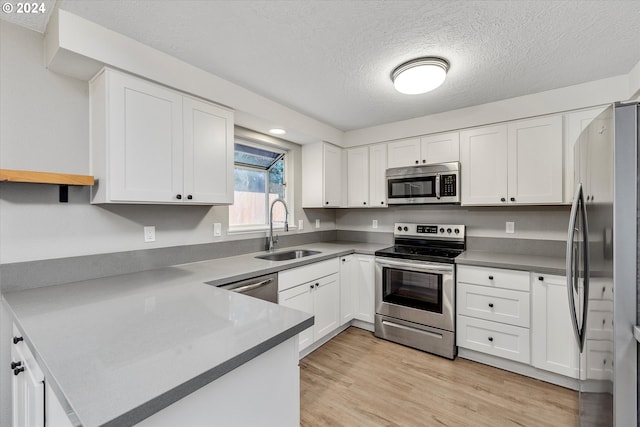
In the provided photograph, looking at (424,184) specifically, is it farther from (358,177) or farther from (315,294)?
(315,294)

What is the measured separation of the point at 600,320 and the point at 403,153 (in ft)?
7.78

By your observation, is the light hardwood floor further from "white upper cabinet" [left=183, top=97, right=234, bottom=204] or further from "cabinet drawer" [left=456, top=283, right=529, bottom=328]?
"white upper cabinet" [left=183, top=97, right=234, bottom=204]

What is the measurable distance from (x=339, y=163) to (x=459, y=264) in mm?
1845

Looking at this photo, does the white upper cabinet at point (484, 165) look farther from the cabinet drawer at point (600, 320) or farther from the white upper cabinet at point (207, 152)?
the white upper cabinet at point (207, 152)

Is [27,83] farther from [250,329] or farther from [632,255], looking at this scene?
[632,255]

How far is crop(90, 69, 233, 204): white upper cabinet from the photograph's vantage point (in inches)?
62.6

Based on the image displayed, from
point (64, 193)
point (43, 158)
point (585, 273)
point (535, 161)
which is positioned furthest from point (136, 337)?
point (535, 161)

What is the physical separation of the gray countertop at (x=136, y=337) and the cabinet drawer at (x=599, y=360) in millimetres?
1073

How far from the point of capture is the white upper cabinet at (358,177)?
11.3 feet

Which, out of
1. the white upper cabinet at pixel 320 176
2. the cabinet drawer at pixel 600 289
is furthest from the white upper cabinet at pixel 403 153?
the cabinet drawer at pixel 600 289

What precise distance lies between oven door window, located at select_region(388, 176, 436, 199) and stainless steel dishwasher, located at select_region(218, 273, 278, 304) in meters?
1.72

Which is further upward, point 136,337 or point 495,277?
point 136,337

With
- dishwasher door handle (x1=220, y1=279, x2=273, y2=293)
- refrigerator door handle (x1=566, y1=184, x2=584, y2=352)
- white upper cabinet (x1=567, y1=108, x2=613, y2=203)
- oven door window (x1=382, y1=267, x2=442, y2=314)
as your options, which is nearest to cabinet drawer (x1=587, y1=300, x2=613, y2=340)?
refrigerator door handle (x1=566, y1=184, x2=584, y2=352)

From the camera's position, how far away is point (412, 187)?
10.00 ft
